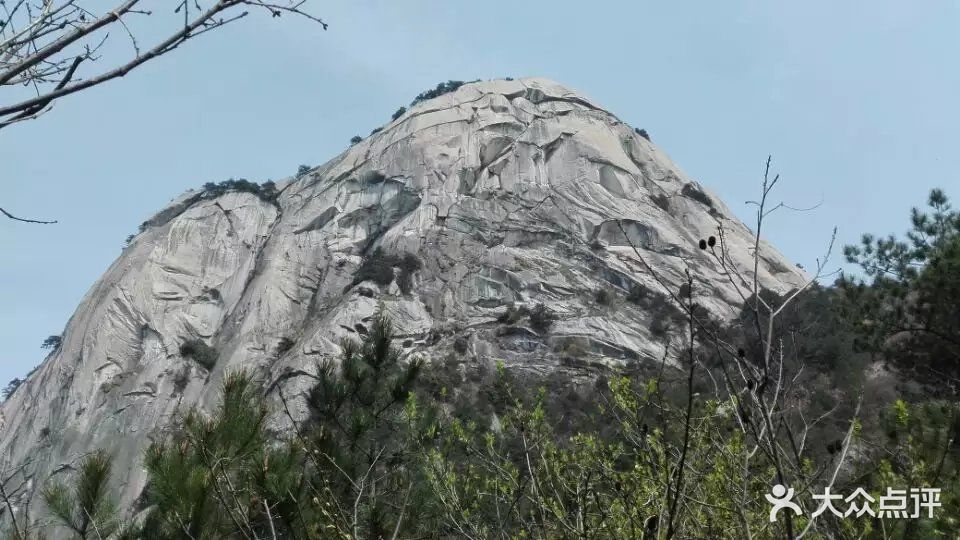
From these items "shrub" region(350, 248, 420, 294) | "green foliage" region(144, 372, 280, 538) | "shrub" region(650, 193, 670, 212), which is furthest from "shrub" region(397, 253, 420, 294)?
"green foliage" region(144, 372, 280, 538)

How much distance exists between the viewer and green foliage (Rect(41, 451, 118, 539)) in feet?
15.7

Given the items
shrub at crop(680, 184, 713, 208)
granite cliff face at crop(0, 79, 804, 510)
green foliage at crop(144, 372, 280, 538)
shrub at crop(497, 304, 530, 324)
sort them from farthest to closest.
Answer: shrub at crop(680, 184, 713, 208) → shrub at crop(497, 304, 530, 324) → granite cliff face at crop(0, 79, 804, 510) → green foliage at crop(144, 372, 280, 538)

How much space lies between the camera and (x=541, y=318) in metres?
35.7

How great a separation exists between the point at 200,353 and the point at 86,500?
34.7 metres

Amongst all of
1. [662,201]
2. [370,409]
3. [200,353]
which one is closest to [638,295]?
[662,201]

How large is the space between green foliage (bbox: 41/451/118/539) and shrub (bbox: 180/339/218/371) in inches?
1325

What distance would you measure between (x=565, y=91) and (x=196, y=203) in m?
23.0

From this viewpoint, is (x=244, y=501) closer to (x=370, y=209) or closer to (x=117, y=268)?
(x=370, y=209)

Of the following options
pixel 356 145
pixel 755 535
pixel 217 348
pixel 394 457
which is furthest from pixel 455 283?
pixel 755 535

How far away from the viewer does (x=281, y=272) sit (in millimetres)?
40938

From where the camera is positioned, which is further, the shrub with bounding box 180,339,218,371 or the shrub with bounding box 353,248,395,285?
the shrub with bounding box 353,248,395,285

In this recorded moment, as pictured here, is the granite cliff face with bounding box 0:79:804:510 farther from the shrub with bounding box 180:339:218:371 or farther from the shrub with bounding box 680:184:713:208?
the shrub with bounding box 180:339:218:371

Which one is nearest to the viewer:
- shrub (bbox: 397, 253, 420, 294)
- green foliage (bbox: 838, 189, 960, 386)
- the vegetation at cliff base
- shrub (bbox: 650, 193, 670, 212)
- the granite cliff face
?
the vegetation at cliff base

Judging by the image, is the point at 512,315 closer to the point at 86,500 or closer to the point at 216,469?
the point at 86,500
